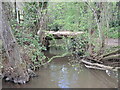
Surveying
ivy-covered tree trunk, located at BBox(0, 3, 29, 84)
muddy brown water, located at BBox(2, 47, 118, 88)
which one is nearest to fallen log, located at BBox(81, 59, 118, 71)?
muddy brown water, located at BBox(2, 47, 118, 88)

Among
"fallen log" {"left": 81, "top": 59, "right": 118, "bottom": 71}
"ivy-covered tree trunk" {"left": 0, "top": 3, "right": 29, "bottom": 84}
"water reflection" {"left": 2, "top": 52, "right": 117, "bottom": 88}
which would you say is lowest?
"water reflection" {"left": 2, "top": 52, "right": 117, "bottom": 88}

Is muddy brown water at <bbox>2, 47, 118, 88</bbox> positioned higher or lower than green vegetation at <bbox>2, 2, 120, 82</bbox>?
lower

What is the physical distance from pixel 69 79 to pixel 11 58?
78.9 inches

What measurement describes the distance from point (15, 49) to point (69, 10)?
348cm

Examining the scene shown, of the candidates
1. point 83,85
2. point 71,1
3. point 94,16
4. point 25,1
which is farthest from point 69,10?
point 83,85

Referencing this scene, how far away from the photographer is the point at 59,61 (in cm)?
637

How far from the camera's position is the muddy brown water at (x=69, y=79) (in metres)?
3.85

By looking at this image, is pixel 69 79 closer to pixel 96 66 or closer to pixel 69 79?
pixel 69 79

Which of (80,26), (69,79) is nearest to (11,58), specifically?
(69,79)

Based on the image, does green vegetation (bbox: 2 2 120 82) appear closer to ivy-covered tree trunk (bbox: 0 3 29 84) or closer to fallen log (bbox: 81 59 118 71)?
fallen log (bbox: 81 59 118 71)

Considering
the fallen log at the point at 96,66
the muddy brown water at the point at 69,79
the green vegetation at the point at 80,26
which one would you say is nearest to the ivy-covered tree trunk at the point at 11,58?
the muddy brown water at the point at 69,79

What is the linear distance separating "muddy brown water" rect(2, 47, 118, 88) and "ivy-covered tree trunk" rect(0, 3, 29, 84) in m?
0.22

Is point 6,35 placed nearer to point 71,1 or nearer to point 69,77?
point 69,77

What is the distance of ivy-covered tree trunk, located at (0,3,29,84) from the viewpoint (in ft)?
11.0
